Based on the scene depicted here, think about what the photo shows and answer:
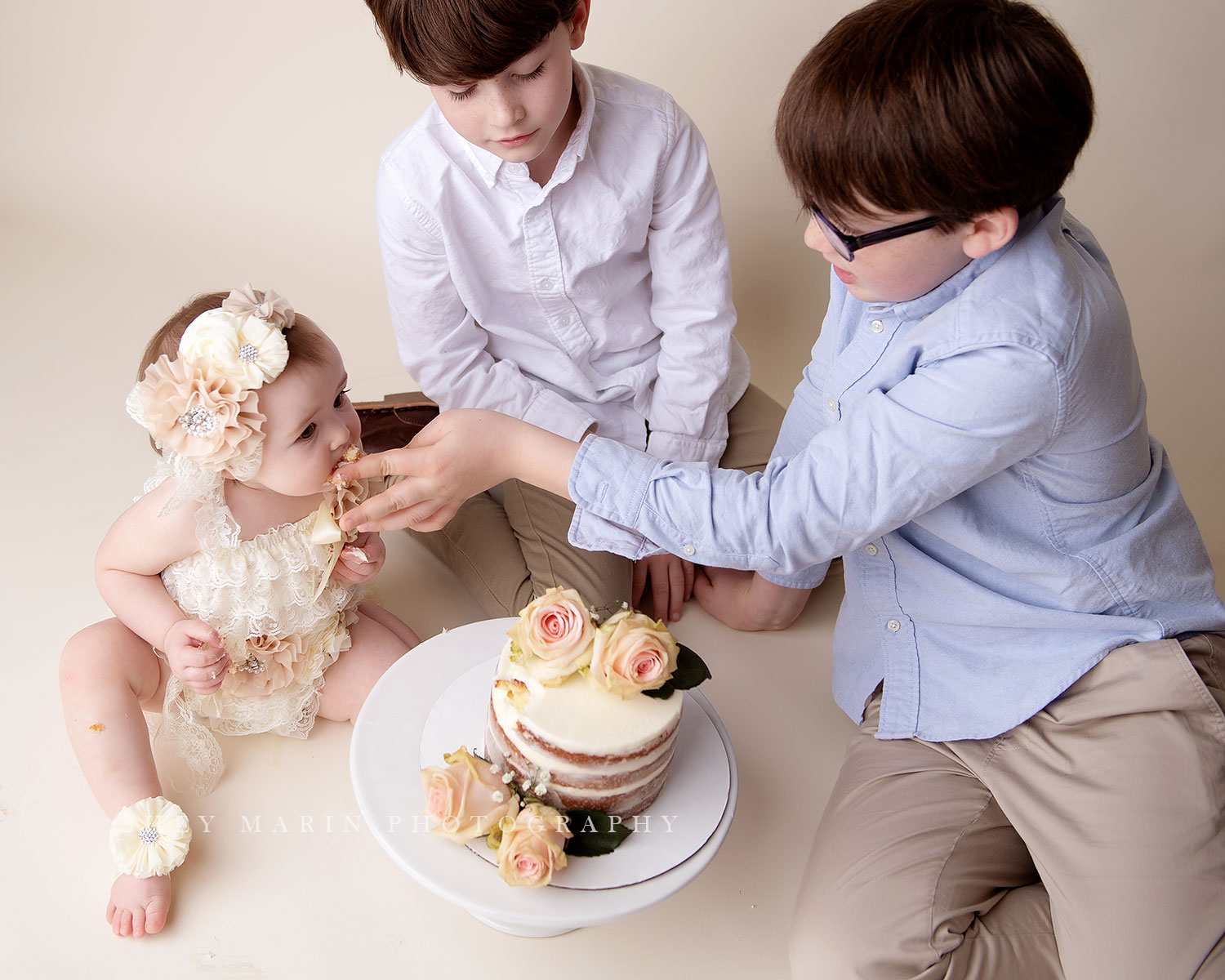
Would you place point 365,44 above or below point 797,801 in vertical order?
above

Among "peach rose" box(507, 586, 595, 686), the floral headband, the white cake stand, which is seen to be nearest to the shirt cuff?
"peach rose" box(507, 586, 595, 686)

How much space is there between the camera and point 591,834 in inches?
49.3

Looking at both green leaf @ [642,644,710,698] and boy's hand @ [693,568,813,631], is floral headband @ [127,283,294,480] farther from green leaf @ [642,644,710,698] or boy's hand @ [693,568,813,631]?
boy's hand @ [693,568,813,631]

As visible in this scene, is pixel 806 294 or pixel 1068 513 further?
pixel 806 294

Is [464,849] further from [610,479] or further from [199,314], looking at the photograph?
[199,314]

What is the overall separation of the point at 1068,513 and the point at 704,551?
458mm

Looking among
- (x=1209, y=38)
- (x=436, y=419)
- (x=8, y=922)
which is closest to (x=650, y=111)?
(x=436, y=419)

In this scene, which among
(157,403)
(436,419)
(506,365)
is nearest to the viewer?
(157,403)

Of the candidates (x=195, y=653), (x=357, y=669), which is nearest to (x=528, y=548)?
(x=357, y=669)

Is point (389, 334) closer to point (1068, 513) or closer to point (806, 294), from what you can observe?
point (806, 294)

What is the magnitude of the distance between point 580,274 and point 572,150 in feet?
0.72

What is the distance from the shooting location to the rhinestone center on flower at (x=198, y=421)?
1312mm

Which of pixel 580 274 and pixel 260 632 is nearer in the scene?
pixel 260 632

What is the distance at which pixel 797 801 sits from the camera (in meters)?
1.69
